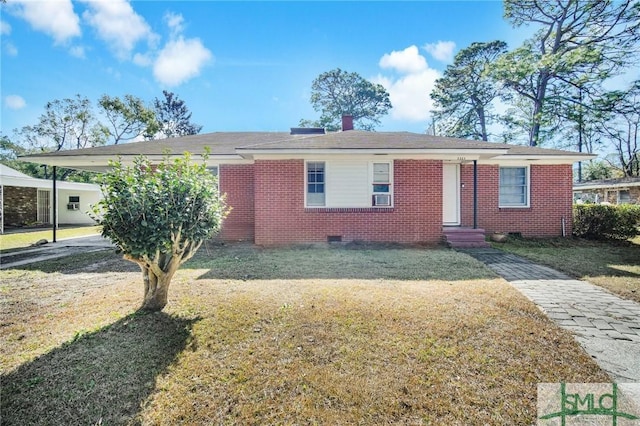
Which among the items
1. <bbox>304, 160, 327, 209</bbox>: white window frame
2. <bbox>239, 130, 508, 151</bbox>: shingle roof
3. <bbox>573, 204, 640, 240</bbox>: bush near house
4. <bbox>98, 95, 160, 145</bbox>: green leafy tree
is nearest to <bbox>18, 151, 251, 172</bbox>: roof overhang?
<bbox>239, 130, 508, 151</bbox>: shingle roof

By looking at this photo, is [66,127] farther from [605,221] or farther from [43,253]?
[605,221]

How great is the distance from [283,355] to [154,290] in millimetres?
2192

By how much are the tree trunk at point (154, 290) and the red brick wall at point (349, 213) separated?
5220 millimetres

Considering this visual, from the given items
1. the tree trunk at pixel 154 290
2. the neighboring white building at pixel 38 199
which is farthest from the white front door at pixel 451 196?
the neighboring white building at pixel 38 199

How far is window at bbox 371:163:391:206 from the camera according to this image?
909cm

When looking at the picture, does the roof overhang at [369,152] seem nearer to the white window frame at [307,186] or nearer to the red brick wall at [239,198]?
the white window frame at [307,186]

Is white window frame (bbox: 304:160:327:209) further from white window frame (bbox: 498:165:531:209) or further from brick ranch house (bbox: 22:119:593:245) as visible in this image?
white window frame (bbox: 498:165:531:209)

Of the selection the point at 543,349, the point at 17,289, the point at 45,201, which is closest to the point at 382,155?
the point at 543,349

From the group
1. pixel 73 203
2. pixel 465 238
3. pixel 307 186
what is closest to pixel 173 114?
pixel 73 203

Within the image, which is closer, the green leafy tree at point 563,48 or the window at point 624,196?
the green leafy tree at point 563,48

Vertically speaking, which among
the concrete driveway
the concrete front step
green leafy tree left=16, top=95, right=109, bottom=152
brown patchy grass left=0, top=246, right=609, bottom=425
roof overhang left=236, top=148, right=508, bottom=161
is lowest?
brown patchy grass left=0, top=246, right=609, bottom=425

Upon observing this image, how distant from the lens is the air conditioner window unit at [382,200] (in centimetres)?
909

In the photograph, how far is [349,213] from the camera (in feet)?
29.7

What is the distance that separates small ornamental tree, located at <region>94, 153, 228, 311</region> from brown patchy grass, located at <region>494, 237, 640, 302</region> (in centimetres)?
676
